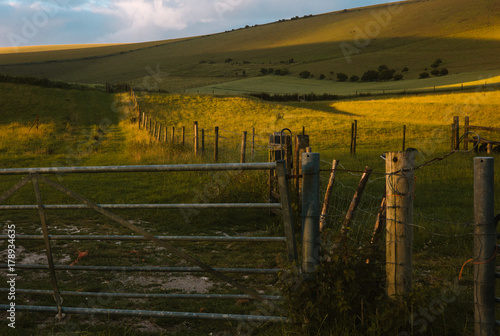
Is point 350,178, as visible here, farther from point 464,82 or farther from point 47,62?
point 47,62

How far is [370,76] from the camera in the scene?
7294 cm

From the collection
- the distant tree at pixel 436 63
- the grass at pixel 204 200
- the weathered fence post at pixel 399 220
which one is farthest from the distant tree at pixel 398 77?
the weathered fence post at pixel 399 220

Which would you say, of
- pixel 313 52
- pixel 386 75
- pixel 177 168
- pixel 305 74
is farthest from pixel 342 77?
pixel 177 168

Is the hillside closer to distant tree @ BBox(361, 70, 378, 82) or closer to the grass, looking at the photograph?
distant tree @ BBox(361, 70, 378, 82)

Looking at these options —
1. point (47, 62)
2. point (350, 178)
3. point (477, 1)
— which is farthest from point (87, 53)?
point (350, 178)

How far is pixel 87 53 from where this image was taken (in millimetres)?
129500

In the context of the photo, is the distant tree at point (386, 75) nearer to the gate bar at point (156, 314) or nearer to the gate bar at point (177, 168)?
the gate bar at point (177, 168)

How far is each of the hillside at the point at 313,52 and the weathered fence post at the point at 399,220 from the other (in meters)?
62.0

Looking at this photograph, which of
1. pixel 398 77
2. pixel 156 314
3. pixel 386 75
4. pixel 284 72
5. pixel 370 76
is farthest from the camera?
pixel 284 72

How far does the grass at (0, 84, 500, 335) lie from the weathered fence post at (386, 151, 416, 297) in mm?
281

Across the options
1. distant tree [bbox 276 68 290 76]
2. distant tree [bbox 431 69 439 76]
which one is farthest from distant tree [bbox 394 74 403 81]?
distant tree [bbox 276 68 290 76]

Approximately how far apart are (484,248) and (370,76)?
73.7 m

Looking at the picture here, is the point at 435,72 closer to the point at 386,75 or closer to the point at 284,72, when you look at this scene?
the point at 386,75

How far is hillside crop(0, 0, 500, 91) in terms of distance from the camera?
76875mm
